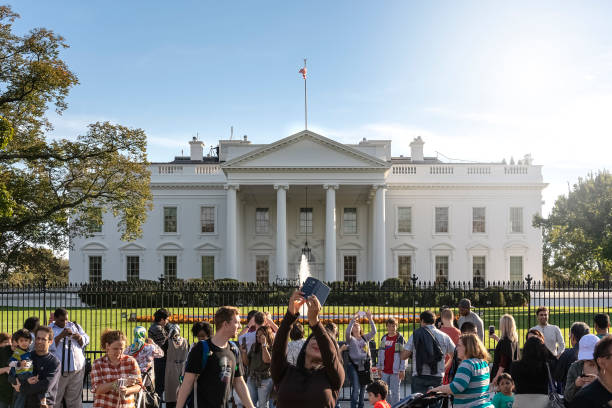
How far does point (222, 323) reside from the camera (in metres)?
5.51

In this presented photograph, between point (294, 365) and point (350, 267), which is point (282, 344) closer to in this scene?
point (294, 365)

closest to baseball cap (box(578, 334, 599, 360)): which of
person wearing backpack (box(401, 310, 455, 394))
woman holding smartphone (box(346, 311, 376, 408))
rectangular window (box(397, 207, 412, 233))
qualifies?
person wearing backpack (box(401, 310, 455, 394))

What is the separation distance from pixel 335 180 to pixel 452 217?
33.0 feet

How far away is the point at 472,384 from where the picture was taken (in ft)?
19.4

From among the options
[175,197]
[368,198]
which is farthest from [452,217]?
[175,197]

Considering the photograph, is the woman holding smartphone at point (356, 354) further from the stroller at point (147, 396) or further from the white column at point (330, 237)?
the white column at point (330, 237)

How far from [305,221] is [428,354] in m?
37.4

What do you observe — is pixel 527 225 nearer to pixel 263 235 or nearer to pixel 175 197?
pixel 263 235

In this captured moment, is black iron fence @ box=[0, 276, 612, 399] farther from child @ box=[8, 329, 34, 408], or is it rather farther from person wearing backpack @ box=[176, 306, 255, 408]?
person wearing backpack @ box=[176, 306, 255, 408]

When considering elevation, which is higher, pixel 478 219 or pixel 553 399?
pixel 478 219

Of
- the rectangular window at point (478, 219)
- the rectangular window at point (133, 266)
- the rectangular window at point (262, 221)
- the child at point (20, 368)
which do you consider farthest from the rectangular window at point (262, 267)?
the child at point (20, 368)

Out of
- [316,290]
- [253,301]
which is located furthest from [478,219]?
[316,290]

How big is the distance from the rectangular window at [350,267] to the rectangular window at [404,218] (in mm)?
4060

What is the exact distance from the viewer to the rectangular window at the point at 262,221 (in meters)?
46.2
